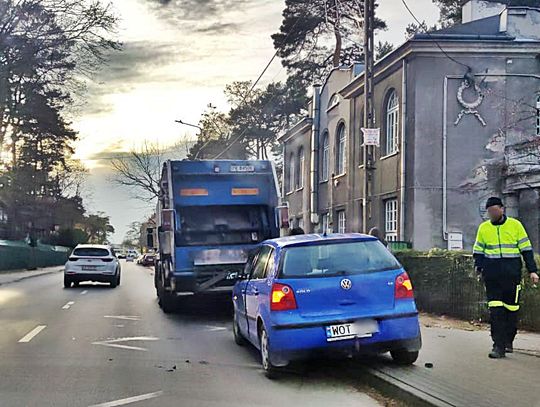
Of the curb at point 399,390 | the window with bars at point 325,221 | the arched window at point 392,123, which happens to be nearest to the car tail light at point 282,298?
the curb at point 399,390

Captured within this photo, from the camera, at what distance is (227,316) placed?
52.6 feet

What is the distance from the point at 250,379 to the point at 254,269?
1.93m

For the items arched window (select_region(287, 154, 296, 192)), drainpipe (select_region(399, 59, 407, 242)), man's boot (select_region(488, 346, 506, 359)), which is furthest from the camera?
arched window (select_region(287, 154, 296, 192))

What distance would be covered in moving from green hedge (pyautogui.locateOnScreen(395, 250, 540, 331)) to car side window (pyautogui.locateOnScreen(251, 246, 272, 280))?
4.11 meters

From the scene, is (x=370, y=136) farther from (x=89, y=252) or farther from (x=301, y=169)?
(x=301, y=169)

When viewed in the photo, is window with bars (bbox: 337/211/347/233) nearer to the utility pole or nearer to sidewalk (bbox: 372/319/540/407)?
the utility pole

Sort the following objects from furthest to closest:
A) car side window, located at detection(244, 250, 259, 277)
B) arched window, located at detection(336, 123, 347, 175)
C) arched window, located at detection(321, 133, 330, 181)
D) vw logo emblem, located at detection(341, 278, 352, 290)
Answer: arched window, located at detection(321, 133, 330, 181) < arched window, located at detection(336, 123, 347, 175) < car side window, located at detection(244, 250, 259, 277) < vw logo emblem, located at detection(341, 278, 352, 290)

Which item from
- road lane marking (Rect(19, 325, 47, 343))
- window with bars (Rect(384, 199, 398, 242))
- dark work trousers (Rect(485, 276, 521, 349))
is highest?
window with bars (Rect(384, 199, 398, 242))

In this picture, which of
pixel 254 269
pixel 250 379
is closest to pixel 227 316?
pixel 254 269

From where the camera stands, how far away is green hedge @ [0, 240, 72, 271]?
156 ft

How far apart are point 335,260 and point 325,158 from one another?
26722 millimetres

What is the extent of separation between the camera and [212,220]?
1595 cm

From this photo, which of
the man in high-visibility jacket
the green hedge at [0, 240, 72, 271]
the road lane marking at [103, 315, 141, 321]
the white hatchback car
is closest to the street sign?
the road lane marking at [103, 315, 141, 321]

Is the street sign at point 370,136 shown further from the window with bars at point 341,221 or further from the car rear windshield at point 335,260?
the window with bars at point 341,221
